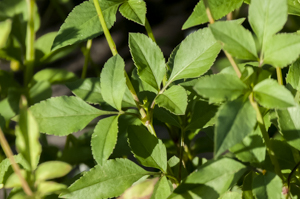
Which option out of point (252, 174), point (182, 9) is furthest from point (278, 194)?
point (182, 9)

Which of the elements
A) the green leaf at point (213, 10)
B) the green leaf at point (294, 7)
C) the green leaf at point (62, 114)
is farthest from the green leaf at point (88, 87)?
the green leaf at point (294, 7)

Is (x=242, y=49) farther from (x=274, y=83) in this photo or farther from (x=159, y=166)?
(x=159, y=166)

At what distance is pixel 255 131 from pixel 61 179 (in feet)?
1.30

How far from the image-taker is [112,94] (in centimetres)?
38

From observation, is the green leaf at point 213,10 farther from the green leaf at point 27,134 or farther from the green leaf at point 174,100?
the green leaf at point 27,134

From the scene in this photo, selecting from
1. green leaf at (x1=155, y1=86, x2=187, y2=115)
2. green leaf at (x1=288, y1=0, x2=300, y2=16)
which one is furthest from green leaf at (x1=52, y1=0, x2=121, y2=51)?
green leaf at (x1=288, y1=0, x2=300, y2=16)

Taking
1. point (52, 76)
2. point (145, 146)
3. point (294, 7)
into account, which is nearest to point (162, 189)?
point (145, 146)

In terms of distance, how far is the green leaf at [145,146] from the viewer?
1.26 feet

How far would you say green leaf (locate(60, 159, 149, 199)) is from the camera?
36 centimetres

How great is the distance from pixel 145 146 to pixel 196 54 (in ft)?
0.42

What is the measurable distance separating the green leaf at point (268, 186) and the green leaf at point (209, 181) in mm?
22

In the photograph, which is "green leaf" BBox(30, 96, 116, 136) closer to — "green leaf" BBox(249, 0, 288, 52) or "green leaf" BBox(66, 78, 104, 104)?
"green leaf" BBox(66, 78, 104, 104)

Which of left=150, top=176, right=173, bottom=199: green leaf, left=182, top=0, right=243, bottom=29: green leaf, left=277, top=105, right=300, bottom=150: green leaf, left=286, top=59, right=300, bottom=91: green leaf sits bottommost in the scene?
left=150, top=176, right=173, bottom=199: green leaf

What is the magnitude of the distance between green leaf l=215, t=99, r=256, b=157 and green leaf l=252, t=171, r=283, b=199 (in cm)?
7
